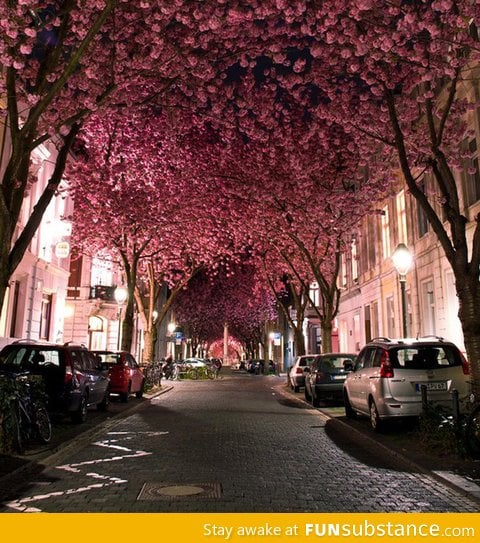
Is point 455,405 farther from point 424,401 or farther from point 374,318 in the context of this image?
point 374,318

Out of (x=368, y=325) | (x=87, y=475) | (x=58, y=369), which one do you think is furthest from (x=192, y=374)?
(x=87, y=475)

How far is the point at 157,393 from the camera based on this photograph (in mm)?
23922

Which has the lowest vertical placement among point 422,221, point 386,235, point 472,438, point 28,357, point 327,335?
point 472,438

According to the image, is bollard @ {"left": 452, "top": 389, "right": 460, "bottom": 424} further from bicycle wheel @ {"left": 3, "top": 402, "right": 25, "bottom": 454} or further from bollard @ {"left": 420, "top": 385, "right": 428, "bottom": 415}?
bicycle wheel @ {"left": 3, "top": 402, "right": 25, "bottom": 454}

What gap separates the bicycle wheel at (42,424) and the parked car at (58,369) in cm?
210

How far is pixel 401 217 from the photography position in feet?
80.1

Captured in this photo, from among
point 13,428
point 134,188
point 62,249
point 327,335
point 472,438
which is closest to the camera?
point 472,438

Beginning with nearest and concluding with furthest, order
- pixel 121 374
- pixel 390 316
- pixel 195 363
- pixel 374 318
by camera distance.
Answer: pixel 121 374
pixel 390 316
pixel 374 318
pixel 195 363

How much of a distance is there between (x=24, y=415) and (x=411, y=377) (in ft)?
23.1

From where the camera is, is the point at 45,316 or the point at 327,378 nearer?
the point at 327,378

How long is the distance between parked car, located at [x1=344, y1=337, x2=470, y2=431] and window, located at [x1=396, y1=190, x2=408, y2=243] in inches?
518

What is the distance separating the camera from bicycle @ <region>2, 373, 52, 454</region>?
849cm

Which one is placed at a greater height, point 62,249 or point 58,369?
point 62,249
